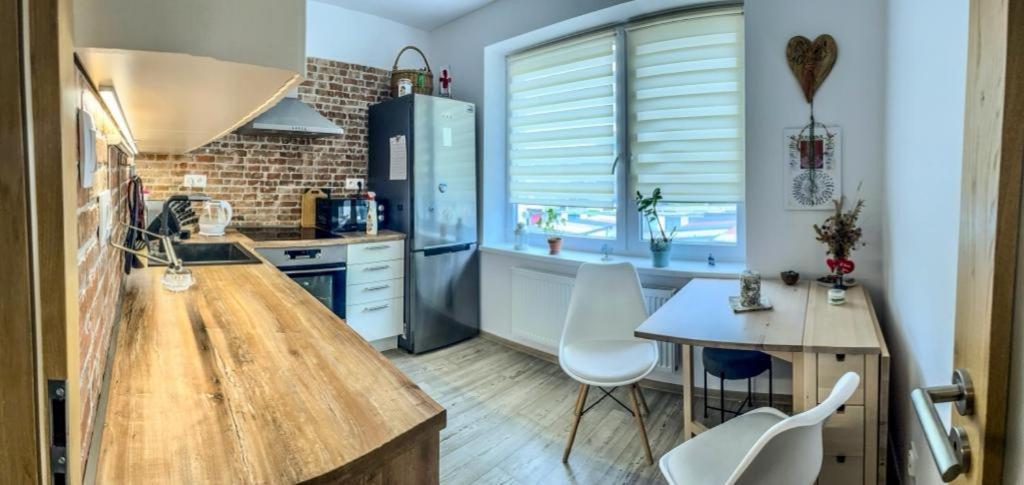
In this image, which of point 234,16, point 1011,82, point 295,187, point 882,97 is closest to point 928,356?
point 1011,82

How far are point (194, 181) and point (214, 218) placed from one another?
346 mm

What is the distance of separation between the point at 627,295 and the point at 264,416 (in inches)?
81.4

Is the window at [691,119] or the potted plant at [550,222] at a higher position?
the window at [691,119]

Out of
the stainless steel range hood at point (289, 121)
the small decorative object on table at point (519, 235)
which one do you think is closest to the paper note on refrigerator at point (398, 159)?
the stainless steel range hood at point (289, 121)

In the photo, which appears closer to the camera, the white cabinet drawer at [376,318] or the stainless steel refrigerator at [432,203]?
the white cabinet drawer at [376,318]

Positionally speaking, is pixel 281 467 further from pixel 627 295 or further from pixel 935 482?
pixel 627 295

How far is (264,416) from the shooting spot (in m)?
0.90

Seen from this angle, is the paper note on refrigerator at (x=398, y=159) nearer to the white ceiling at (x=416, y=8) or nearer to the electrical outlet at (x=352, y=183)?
the electrical outlet at (x=352, y=183)

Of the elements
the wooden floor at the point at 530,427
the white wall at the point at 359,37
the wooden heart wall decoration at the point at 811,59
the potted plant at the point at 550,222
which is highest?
the white wall at the point at 359,37

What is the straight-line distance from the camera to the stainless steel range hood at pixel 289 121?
11.2ft

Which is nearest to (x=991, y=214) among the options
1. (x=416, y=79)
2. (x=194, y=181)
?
(x=416, y=79)

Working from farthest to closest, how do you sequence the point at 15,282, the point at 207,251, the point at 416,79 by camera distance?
1. the point at 416,79
2. the point at 207,251
3. the point at 15,282

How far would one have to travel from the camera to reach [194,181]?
12.0 feet

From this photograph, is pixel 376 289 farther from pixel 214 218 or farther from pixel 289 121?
pixel 289 121
